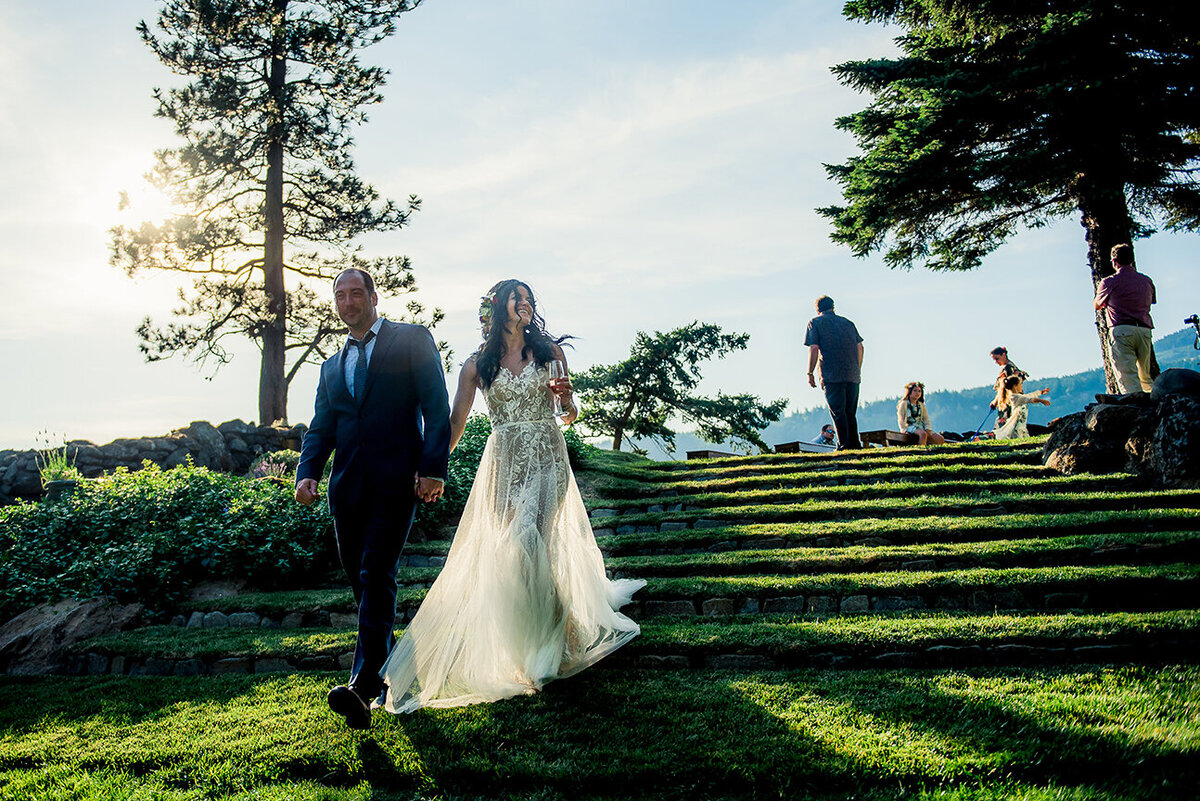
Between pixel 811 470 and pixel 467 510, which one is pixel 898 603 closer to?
pixel 467 510

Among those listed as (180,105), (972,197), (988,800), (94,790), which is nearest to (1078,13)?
(972,197)

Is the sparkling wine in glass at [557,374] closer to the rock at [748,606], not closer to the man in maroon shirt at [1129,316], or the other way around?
the rock at [748,606]

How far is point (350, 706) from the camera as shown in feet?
12.2

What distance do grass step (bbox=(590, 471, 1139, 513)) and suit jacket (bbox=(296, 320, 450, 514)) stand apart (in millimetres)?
5870

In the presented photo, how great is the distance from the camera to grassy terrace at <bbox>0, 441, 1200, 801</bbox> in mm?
3137

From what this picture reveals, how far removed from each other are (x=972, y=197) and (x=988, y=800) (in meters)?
14.9

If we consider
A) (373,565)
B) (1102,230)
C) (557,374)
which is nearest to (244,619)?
(373,565)

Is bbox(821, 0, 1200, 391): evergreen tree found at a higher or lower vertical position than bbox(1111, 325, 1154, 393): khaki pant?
higher

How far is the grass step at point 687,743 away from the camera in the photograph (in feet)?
9.94

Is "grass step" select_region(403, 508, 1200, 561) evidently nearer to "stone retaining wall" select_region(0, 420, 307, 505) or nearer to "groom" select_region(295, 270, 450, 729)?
"groom" select_region(295, 270, 450, 729)

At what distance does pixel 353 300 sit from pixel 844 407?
33.0 feet

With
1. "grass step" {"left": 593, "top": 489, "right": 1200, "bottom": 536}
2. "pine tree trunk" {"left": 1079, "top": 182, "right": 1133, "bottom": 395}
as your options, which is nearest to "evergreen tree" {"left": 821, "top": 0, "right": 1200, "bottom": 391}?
"pine tree trunk" {"left": 1079, "top": 182, "right": 1133, "bottom": 395}

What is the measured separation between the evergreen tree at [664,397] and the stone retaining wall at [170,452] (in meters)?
10.1

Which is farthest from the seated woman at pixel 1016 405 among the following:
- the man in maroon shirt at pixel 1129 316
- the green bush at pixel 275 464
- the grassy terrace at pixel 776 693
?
the green bush at pixel 275 464
